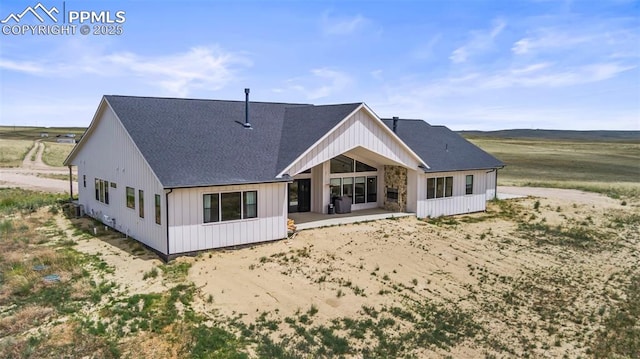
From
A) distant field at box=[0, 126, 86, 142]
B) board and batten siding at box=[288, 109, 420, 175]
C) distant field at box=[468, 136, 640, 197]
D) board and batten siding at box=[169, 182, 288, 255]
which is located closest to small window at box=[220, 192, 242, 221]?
board and batten siding at box=[169, 182, 288, 255]

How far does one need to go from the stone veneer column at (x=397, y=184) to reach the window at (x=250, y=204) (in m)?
8.87

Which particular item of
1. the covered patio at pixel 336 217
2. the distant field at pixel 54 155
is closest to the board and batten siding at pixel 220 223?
the covered patio at pixel 336 217

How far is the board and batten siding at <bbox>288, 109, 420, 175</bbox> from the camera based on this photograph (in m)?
18.8

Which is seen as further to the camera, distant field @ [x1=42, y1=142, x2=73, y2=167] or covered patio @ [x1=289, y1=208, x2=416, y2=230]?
distant field @ [x1=42, y1=142, x2=73, y2=167]

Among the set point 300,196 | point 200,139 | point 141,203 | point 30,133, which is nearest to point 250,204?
point 200,139

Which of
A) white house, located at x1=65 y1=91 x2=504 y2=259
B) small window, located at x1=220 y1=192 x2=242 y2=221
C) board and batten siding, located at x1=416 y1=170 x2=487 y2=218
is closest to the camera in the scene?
white house, located at x1=65 y1=91 x2=504 y2=259

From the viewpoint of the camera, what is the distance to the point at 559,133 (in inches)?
7746

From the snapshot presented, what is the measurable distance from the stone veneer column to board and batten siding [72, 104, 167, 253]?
1216 centimetres

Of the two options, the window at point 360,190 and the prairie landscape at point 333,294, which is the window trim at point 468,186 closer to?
the prairie landscape at point 333,294

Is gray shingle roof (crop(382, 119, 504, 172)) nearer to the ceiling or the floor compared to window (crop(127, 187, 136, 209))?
nearer to the ceiling

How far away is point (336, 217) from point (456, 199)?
7.00m

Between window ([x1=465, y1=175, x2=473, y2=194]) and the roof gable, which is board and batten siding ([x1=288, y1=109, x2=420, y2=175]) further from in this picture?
window ([x1=465, y1=175, x2=473, y2=194])

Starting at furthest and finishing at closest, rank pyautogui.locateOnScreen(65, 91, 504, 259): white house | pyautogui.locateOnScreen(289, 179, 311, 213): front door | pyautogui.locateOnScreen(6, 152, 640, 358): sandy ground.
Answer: pyautogui.locateOnScreen(289, 179, 311, 213): front door
pyautogui.locateOnScreen(65, 91, 504, 259): white house
pyautogui.locateOnScreen(6, 152, 640, 358): sandy ground

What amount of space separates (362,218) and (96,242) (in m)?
11.0
